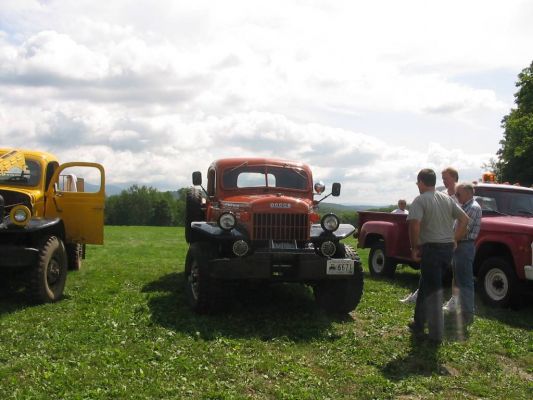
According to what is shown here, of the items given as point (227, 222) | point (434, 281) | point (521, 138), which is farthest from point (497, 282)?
point (521, 138)

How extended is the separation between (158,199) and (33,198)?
9733 cm

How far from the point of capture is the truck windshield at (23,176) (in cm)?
870

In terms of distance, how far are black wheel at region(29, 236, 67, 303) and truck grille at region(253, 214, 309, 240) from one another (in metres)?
2.70

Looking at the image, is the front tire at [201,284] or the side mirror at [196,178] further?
the side mirror at [196,178]

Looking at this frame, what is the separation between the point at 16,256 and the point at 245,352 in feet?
10.5

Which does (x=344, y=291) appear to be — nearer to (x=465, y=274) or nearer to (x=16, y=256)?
(x=465, y=274)

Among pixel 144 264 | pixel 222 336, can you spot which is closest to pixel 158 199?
pixel 144 264

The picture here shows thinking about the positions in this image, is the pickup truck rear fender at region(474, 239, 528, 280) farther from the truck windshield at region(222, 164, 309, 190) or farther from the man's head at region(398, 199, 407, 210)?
the man's head at region(398, 199, 407, 210)

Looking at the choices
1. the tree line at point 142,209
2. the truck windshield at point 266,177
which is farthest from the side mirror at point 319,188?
the tree line at point 142,209

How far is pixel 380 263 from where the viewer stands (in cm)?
1128

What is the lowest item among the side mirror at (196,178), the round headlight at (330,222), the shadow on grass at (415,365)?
the shadow on grass at (415,365)

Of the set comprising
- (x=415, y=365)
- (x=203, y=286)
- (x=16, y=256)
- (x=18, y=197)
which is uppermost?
(x=18, y=197)

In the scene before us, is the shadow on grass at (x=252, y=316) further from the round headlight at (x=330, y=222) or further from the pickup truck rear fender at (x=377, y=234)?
the pickup truck rear fender at (x=377, y=234)

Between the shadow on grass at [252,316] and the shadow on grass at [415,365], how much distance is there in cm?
98
